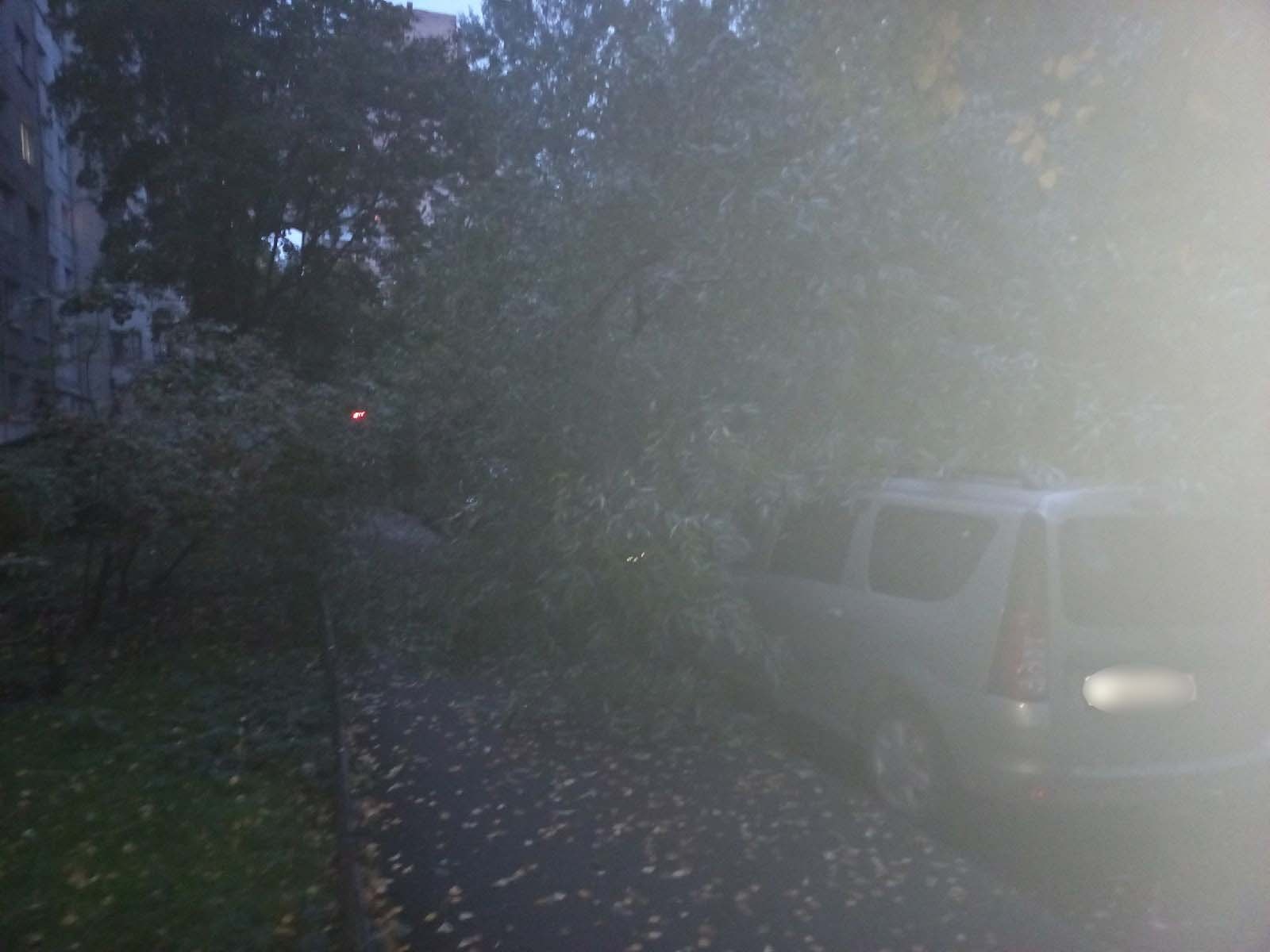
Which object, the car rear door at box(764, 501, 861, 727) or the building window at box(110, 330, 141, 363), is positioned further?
the building window at box(110, 330, 141, 363)

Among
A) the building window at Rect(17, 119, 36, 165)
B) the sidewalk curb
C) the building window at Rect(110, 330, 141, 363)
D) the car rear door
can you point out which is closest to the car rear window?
the car rear door

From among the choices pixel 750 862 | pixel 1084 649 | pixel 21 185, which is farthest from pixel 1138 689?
pixel 21 185

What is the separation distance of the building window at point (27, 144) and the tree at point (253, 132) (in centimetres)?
599

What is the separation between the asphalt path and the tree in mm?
18563

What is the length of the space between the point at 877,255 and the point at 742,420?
1.31m

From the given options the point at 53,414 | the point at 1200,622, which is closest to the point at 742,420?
the point at 1200,622

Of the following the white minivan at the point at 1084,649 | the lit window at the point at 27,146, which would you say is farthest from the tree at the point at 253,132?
the white minivan at the point at 1084,649

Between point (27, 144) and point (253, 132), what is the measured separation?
12.3 m

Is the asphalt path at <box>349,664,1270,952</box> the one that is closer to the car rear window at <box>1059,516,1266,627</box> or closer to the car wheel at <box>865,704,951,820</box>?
the car wheel at <box>865,704,951,820</box>

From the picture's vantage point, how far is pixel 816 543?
8.34 metres

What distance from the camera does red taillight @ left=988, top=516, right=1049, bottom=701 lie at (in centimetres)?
621

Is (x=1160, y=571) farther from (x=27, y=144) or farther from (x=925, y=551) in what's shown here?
(x=27, y=144)

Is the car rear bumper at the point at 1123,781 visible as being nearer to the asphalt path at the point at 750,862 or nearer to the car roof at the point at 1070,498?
the asphalt path at the point at 750,862

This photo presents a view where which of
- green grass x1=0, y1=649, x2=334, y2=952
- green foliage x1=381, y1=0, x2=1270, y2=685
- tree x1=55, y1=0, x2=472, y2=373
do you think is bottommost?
green grass x1=0, y1=649, x2=334, y2=952
